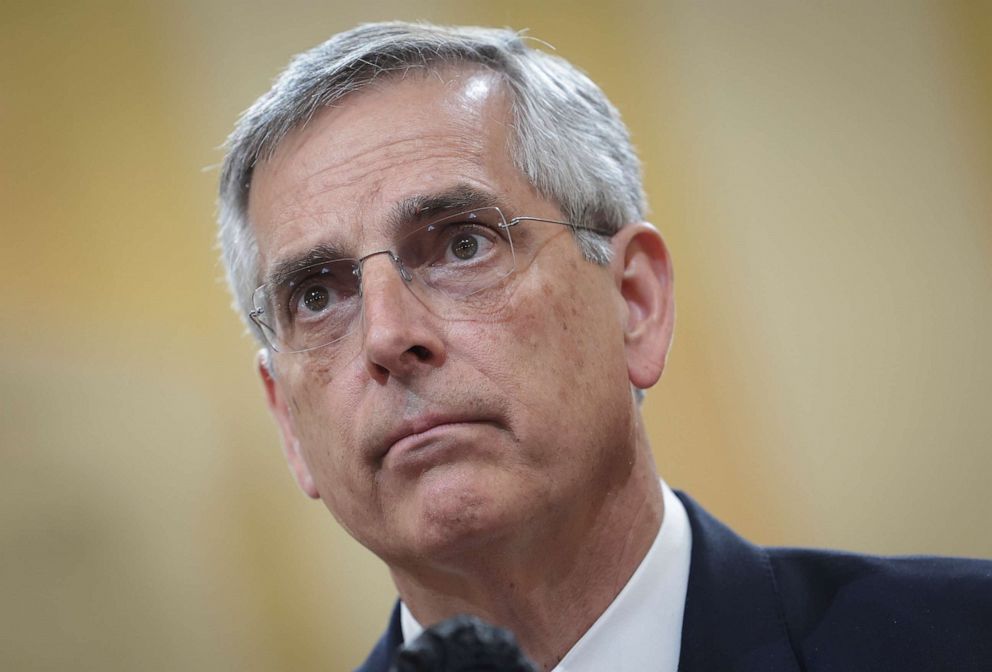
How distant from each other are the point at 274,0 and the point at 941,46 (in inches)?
97.6

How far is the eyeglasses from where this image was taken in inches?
72.0

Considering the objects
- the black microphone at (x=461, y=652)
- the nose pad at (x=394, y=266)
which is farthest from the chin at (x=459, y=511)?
the black microphone at (x=461, y=652)

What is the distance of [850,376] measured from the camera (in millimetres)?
3832

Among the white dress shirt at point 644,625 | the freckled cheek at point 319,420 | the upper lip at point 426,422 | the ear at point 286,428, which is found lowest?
the white dress shirt at point 644,625

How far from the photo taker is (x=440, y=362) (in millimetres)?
1733

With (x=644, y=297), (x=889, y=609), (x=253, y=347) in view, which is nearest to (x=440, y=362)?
(x=644, y=297)

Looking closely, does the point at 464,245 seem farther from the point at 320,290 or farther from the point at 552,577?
the point at 552,577

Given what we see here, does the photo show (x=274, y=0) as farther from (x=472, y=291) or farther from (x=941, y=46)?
(x=472, y=291)

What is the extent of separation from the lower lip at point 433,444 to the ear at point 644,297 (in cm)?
40

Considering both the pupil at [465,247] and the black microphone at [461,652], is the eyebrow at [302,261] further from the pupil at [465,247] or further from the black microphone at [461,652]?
the black microphone at [461,652]

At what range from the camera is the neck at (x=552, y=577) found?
1.83 m

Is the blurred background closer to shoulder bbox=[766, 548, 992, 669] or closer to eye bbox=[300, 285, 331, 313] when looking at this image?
shoulder bbox=[766, 548, 992, 669]

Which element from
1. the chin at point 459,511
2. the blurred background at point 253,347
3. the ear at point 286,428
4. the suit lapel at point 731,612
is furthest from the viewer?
the blurred background at point 253,347

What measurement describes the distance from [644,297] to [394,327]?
1.90 ft
